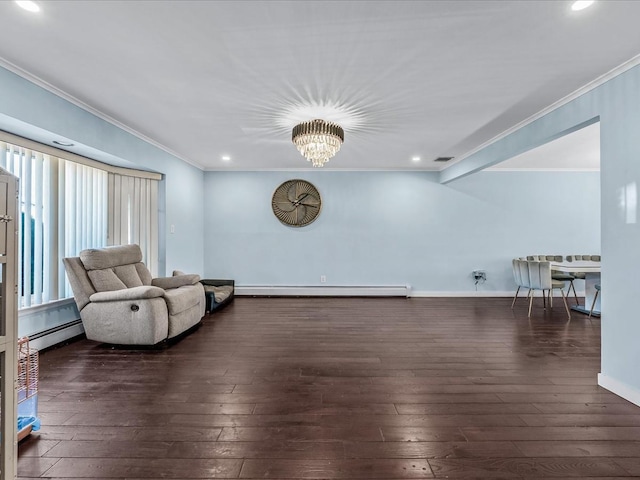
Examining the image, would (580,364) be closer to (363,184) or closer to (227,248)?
(363,184)

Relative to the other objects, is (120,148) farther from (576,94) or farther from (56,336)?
(576,94)

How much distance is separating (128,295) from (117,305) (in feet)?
0.59

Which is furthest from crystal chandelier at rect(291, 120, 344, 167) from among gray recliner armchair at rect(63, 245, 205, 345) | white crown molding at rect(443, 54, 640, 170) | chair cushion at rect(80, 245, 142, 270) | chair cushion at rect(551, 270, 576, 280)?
chair cushion at rect(551, 270, 576, 280)

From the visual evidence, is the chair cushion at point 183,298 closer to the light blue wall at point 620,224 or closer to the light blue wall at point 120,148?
the light blue wall at point 120,148

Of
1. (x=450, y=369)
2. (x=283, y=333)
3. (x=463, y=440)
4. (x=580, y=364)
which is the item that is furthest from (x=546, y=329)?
(x=283, y=333)

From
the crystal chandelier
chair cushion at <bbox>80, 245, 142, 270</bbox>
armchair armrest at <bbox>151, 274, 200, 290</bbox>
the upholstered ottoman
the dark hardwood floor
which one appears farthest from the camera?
the upholstered ottoman

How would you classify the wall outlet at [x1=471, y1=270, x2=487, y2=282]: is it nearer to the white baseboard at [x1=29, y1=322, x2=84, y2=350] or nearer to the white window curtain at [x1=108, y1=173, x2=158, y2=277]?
the white window curtain at [x1=108, y1=173, x2=158, y2=277]

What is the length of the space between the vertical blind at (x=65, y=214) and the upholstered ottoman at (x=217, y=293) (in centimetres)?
88

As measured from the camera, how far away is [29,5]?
1669 mm

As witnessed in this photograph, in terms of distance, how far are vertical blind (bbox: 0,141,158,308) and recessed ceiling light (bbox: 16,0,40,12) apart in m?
1.50

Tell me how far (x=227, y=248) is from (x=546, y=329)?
5161 millimetres

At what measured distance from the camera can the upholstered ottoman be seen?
15.4ft

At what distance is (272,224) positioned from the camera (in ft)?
19.8

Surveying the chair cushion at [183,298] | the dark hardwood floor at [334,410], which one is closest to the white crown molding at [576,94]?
the dark hardwood floor at [334,410]
